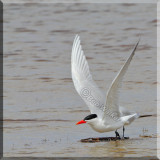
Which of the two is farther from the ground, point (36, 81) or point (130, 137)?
point (36, 81)

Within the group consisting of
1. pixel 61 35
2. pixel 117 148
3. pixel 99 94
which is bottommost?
pixel 117 148

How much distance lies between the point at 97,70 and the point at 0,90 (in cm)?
235

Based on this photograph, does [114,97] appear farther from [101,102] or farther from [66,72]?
[66,72]

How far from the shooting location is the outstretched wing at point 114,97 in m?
7.08

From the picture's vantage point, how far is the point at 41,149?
7.39 metres

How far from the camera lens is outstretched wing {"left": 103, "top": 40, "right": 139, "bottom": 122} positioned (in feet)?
23.2

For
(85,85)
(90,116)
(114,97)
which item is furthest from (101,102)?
(114,97)

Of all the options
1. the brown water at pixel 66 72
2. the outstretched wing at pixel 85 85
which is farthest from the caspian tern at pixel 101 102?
the brown water at pixel 66 72

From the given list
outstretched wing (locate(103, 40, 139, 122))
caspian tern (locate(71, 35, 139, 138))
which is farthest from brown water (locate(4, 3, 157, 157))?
outstretched wing (locate(103, 40, 139, 122))

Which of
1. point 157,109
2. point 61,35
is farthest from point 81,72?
point 61,35

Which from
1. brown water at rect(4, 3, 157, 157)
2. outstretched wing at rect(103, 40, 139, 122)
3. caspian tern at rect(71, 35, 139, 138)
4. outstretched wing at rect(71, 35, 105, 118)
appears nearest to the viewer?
outstretched wing at rect(103, 40, 139, 122)

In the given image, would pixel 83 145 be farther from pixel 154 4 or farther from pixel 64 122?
pixel 154 4

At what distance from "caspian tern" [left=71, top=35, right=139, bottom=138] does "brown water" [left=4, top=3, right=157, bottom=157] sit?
0.87ft

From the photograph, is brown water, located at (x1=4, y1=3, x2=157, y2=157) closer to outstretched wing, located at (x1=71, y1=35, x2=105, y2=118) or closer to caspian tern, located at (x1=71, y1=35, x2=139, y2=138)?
caspian tern, located at (x1=71, y1=35, x2=139, y2=138)
